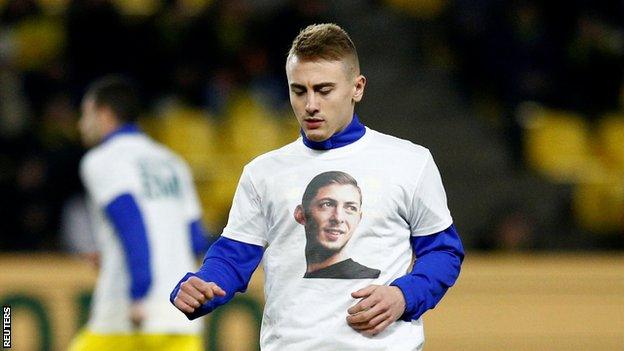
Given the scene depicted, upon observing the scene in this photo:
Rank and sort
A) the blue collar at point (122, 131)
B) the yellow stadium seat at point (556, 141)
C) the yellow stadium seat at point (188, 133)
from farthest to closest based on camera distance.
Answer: the yellow stadium seat at point (556, 141) → the yellow stadium seat at point (188, 133) → the blue collar at point (122, 131)

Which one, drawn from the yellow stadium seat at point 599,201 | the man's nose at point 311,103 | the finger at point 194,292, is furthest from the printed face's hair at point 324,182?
the yellow stadium seat at point 599,201

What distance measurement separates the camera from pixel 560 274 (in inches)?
408

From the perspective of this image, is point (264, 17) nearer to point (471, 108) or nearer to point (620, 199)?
point (471, 108)

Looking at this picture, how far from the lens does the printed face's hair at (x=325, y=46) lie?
A: 13.0 ft

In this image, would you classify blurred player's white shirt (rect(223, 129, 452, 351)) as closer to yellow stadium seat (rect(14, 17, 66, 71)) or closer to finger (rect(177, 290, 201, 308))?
finger (rect(177, 290, 201, 308))

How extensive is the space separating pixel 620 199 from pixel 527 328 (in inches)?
89.1

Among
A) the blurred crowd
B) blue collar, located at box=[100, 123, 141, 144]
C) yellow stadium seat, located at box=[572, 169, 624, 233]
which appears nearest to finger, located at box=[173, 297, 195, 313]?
blue collar, located at box=[100, 123, 141, 144]

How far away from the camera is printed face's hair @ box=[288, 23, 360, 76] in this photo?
396 centimetres

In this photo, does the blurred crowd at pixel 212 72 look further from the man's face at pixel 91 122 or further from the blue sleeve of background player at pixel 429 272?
the blue sleeve of background player at pixel 429 272

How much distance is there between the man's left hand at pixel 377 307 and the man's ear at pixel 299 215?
283mm

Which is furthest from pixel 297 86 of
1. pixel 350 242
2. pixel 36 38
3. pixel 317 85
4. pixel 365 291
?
pixel 36 38

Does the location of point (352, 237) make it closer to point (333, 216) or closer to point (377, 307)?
point (333, 216)

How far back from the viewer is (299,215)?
4016 mm

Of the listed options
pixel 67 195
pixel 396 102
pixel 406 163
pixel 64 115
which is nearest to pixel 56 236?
pixel 67 195
